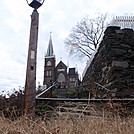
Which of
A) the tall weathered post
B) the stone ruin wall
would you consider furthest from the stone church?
the tall weathered post

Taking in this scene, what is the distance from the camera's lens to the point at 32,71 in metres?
2.89

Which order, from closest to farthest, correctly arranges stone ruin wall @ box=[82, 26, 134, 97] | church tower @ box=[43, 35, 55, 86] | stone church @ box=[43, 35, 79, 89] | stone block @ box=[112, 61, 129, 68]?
1. stone ruin wall @ box=[82, 26, 134, 97]
2. stone block @ box=[112, 61, 129, 68]
3. stone church @ box=[43, 35, 79, 89]
4. church tower @ box=[43, 35, 55, 86]

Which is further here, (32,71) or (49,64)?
(49,64)

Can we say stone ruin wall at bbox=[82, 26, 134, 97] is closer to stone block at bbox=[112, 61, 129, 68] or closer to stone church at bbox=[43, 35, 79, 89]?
stone block at bbox=[112, 61, 129, 68]

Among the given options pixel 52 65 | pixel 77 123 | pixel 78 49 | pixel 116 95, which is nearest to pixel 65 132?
pixel 77 123

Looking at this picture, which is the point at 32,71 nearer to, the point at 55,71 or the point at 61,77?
the point at 61,77

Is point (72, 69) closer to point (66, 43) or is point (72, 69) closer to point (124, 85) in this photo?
point (66, 43)

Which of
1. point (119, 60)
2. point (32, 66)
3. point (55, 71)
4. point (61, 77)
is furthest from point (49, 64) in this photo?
point (32, 66)

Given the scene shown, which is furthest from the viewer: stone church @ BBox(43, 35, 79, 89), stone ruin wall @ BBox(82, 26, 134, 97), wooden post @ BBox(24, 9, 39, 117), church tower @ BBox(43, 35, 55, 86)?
church tower @ BBox(43, 35, 55, 86)

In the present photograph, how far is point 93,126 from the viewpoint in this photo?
167cm

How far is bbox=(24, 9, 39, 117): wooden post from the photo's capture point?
2654 mm

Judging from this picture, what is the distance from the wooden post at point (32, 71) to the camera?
265 centimetres

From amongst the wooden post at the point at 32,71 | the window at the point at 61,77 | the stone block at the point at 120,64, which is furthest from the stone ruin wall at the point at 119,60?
the window at the point at 61,77

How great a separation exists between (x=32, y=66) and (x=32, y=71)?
9cm
